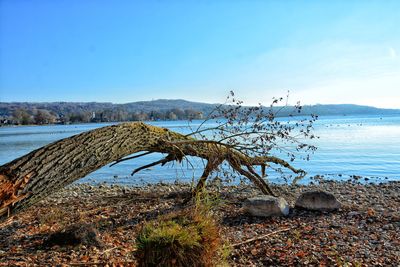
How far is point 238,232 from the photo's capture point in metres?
6.05

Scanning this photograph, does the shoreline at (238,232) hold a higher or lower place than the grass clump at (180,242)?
lower

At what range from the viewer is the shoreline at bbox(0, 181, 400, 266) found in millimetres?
4742

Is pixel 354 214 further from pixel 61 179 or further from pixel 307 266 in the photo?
pixel 61 179

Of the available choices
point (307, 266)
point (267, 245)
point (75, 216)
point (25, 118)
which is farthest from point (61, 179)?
point (25, 118)

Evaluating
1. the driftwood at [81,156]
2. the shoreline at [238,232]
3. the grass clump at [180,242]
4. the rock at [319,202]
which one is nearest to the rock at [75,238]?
the shoreline at [238,232]

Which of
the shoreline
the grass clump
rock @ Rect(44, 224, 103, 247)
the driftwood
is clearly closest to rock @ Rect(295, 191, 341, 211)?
the shoreline

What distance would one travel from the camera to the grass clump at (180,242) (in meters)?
3.28

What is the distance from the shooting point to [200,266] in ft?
11.2

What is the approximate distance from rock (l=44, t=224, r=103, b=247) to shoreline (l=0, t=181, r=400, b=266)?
0.13 meters

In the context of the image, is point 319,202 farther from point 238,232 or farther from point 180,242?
point 180,242

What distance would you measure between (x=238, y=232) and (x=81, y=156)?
281 centimetres

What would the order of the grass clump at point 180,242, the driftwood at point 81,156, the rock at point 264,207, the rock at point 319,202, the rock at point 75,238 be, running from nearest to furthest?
the grass clump at point 180,242
the driftwood at point 81,156
the rock at point 75,238
the rock at point 264,207
the rock at point 319,202

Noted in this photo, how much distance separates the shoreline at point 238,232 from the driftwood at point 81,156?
0.85m

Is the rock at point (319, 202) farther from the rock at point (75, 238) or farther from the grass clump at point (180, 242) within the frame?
the grass clump at point (180, 242)
